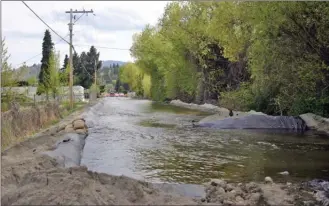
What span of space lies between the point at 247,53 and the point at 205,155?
1855 centimetres

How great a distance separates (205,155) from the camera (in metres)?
12.2

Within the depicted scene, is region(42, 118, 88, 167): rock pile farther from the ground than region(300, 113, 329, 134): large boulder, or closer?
closer

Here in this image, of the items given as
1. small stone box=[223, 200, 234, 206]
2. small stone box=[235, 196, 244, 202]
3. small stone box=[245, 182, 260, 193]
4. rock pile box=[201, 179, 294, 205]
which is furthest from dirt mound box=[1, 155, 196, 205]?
small stone box=[245, 182, 260, 193]

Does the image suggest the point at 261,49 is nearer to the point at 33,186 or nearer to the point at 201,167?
the point at 201,167

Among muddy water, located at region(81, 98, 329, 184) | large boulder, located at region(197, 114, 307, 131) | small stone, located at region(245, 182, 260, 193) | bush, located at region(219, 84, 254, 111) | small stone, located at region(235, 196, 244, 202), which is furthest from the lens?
bush, located at region(219, 84, 254, 111)

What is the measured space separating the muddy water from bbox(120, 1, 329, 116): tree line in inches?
117

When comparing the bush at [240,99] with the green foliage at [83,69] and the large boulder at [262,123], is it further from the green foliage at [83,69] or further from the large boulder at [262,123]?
the green foliage at [83,69]

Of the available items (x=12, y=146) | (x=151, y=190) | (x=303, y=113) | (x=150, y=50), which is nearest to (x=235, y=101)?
(x=303, y=113)

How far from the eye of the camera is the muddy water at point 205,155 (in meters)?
9.66

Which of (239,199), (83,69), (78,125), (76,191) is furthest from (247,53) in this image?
(83,69)

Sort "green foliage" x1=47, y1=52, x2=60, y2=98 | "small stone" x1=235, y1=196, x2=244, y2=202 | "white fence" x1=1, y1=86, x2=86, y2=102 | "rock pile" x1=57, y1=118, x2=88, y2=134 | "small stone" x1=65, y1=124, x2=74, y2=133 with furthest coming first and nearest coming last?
"green foliage" x1=47, y1=52, x2=60, y2=98 → "white fence" x1=1, y1=86, x2=86, y2=102 → "rock pile" x1=57, y1=118, x2=88, y2=134 → "small stone" x1=65, y1=124, x2=74, y2=133 → "small stone" x1=235, y1=196, x2=244, y2=202

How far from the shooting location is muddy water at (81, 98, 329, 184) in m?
Result: 9.66

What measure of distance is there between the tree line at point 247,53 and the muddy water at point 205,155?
2.96 metres

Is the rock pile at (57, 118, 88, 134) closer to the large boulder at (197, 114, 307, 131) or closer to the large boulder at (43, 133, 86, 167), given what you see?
the large boulder at (43, 133, 86, 167)
